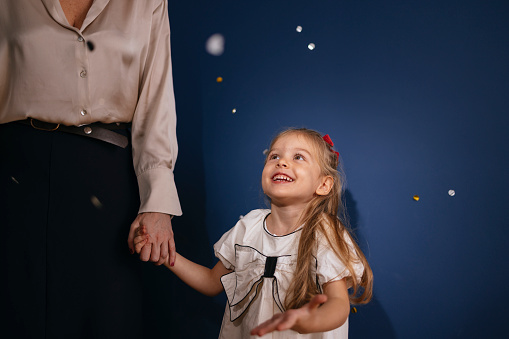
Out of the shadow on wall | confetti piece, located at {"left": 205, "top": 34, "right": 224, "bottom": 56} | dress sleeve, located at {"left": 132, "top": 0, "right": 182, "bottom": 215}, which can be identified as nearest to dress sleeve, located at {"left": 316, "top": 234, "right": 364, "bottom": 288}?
the shadow on wall

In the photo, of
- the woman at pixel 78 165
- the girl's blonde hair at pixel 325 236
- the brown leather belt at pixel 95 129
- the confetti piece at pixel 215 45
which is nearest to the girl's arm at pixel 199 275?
the woman at pixel 78 165

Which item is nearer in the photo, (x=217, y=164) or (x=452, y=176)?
(x=452, y=176)

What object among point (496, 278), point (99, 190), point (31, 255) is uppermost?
point (99, 190)

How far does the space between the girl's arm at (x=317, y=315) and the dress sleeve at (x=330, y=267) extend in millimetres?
17

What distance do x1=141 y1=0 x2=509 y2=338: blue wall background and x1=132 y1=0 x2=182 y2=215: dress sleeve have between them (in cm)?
38

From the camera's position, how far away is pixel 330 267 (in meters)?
1.07

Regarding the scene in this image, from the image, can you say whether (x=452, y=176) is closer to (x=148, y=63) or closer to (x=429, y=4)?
(x=429, y=4)

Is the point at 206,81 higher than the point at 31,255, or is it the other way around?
the point at 206,81

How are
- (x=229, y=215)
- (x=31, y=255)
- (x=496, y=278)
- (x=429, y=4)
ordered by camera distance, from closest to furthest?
(x=31, y=255), (x=496, y=278), (x=429, y=4), (x=229, y=215)

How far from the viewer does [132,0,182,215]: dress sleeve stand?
→ 1.05m

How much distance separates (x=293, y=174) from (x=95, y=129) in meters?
0.51

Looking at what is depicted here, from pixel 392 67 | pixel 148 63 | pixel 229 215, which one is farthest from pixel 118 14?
pixel 392 67

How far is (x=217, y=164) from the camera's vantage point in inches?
58.6

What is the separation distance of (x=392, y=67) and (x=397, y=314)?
2.43 feet
